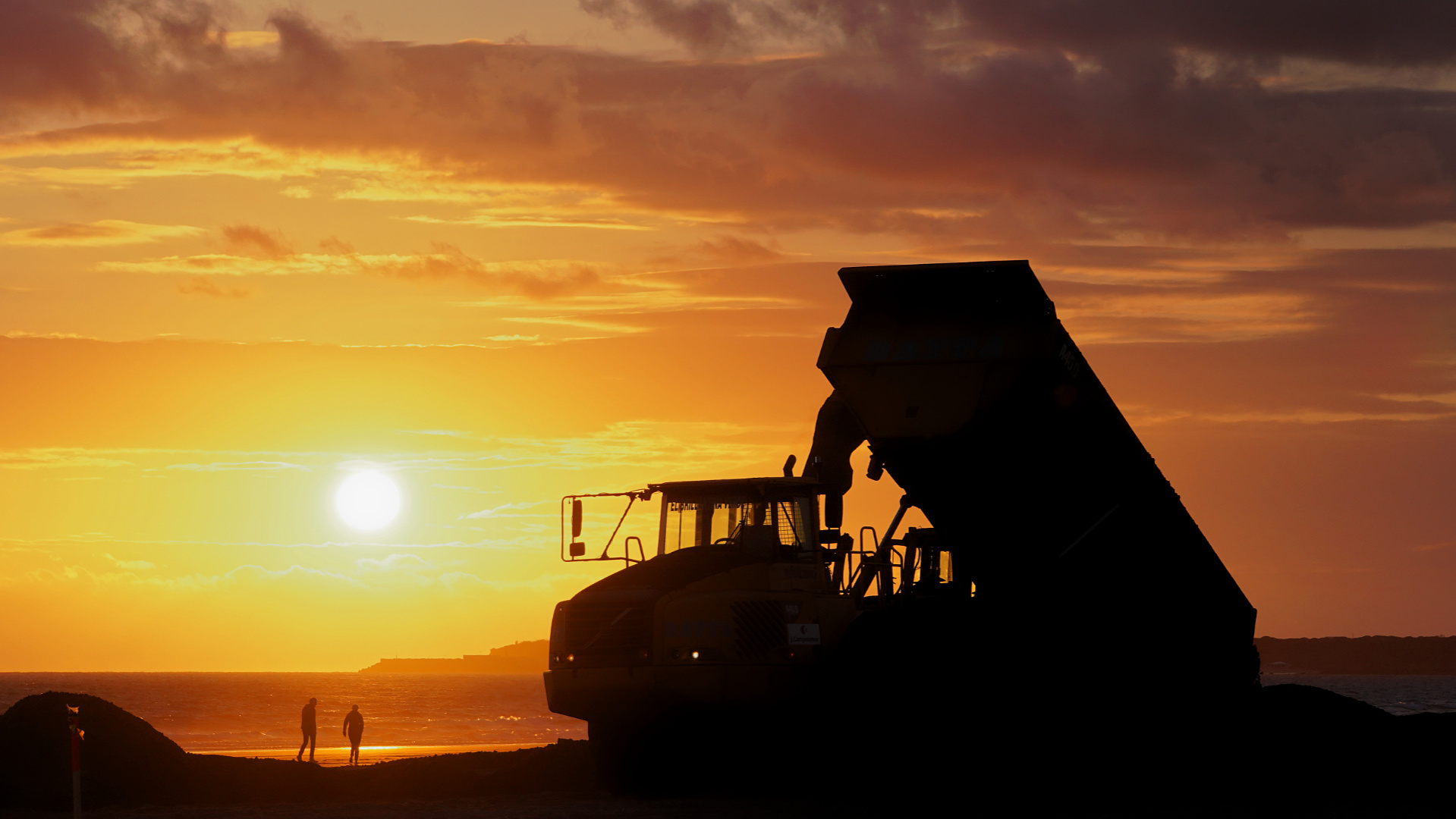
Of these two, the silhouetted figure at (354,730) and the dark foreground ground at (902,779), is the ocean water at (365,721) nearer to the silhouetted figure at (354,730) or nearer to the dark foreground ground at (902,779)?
the silhouetted figure at (354,730)

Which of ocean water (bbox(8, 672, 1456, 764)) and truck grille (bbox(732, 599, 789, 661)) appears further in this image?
ocean water (bbox(8, 672, 1456, 764))

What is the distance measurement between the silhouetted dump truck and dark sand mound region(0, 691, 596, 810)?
12.1 ft

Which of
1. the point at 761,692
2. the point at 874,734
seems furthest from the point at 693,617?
the point at 874,734

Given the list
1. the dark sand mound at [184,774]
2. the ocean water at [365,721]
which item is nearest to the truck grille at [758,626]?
the dark sand mound at [184,774]

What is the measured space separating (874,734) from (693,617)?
8.99 feet

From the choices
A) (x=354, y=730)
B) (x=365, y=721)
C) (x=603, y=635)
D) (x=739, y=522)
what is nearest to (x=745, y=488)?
(x=739, y=522)

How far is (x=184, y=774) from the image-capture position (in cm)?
2238

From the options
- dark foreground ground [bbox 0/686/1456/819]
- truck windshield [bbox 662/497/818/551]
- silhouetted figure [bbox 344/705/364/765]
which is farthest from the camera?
silhouetted figure [bbox 344/705/364/765]

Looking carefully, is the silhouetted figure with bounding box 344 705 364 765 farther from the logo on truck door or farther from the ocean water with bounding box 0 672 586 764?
the logo on truck door

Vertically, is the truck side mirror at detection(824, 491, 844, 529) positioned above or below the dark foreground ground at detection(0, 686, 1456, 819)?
above

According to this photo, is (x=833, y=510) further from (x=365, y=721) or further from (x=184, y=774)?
(x=365, y=721)

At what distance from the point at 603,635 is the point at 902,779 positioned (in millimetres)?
4221

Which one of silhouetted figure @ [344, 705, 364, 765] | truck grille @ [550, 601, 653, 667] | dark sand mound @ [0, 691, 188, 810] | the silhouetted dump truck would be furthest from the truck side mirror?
silhouetted figure @ [344, 705, 364, 765]

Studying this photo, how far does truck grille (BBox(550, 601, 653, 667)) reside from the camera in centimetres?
1858
